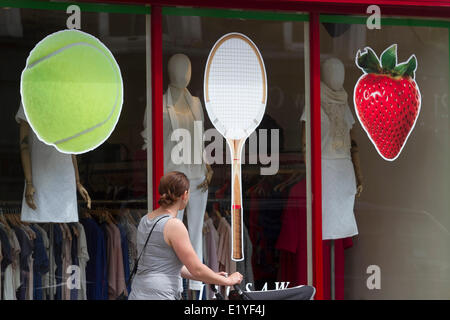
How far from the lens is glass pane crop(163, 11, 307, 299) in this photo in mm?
6586

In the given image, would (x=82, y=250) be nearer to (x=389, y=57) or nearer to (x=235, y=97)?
(x=235, y=97)

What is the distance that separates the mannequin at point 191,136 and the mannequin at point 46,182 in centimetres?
74

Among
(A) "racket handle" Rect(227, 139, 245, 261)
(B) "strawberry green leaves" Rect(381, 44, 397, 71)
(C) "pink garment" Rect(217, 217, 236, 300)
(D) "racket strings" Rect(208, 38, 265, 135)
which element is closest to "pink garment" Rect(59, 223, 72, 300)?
(C) "pink garment" Rect(217, 217, 236, 300)

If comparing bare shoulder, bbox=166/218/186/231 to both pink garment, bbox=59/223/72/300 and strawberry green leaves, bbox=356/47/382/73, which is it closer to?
pink garment, bbox=59/223/72/300

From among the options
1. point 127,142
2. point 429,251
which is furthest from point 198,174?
point 429,251

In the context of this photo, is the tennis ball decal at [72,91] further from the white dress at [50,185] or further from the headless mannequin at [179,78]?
the headless mannequin at [179,78]

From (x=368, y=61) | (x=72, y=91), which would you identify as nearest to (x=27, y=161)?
(x=72, y=91)

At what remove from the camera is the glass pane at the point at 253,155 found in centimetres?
659

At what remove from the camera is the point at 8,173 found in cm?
629

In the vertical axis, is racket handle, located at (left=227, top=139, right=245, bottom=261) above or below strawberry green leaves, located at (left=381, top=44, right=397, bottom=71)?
below

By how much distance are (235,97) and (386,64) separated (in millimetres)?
1338

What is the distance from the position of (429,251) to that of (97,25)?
11.0 feet
